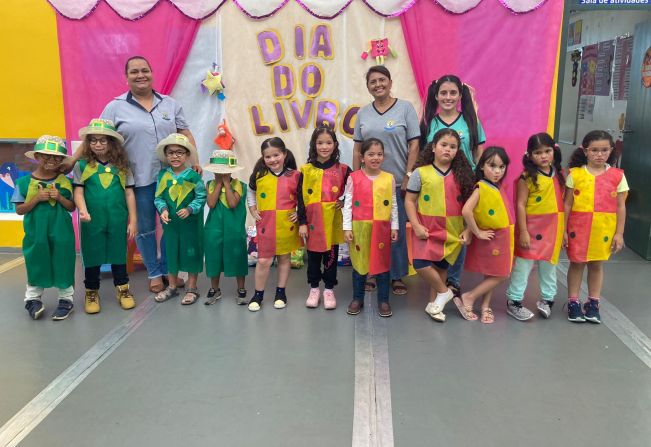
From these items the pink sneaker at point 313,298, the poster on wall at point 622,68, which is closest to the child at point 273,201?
the pink sneaker at point 313,298

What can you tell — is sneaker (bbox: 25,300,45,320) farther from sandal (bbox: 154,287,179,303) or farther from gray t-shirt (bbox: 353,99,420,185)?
gray t-shirt (bbox: 353,99,420,185)

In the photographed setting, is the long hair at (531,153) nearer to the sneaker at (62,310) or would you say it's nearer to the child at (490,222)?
the child at (490,222)

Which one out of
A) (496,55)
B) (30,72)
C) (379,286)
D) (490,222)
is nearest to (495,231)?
(490,222)

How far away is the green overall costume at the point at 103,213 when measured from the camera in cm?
373

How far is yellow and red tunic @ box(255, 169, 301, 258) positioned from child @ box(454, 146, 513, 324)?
1.15 m

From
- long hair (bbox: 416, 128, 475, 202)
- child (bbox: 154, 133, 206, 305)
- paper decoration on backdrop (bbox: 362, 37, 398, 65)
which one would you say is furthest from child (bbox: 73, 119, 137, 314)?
paper decoration on backdrop (bbox: 362, 37, 398, 65)

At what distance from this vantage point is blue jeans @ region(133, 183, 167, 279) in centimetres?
405

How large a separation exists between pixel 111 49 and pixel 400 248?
308cm

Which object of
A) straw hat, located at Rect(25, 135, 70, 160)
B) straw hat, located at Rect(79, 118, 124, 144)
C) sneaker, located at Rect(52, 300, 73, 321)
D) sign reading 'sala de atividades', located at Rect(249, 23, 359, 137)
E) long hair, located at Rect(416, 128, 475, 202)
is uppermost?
sign reading 'sala de atividades', located at Rect(249, 23, 359, 137)

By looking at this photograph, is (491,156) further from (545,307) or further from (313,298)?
(313,298)

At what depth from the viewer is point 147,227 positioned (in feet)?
13.6

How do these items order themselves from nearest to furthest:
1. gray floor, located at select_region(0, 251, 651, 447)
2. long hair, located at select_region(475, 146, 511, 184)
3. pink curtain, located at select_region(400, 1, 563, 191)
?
gray floor, located at select_region(0, 251, 651, 447) < long hair, located at select_region(475, 146, 511, 184) < pink curtain, located at select_region(400, 1, 563, 191)

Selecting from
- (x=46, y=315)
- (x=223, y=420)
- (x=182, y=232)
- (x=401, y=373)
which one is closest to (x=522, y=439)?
(x=401, y=373)

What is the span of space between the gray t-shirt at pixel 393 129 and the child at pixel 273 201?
59cm
